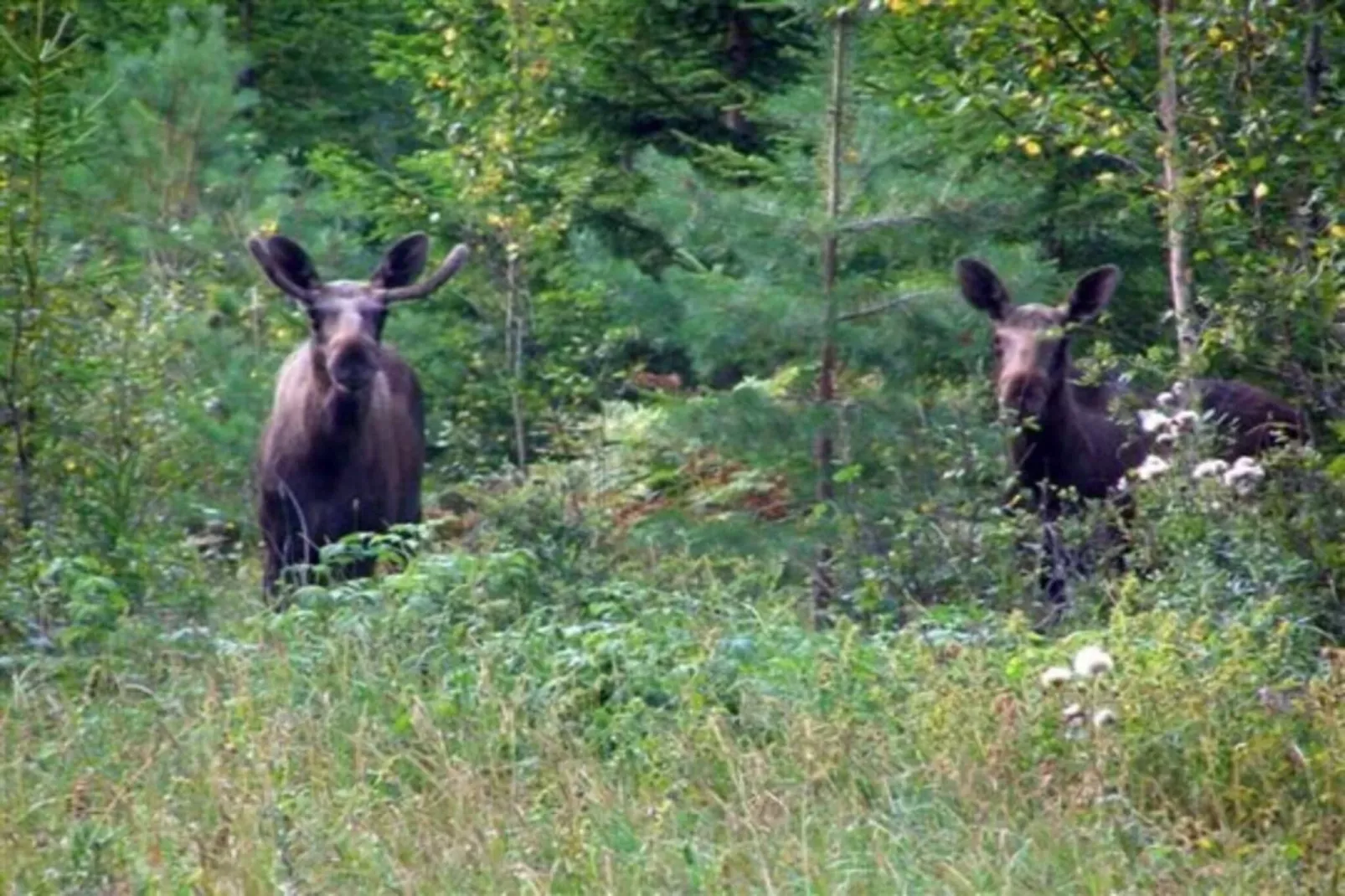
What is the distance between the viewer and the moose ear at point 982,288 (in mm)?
13742

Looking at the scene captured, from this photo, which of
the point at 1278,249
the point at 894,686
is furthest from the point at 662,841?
the point at 1278,249

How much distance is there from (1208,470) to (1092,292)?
404 cm

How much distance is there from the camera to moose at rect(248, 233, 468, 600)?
1359 cm

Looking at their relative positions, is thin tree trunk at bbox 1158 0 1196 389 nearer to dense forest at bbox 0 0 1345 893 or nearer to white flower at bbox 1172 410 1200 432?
dense forest at bbox 0 0 1345 893

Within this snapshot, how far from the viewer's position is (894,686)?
865 cm

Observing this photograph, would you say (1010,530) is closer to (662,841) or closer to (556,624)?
(556,624)

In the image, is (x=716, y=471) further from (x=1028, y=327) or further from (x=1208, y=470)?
(x=1208, y=470)

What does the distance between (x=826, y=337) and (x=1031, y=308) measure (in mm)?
1043

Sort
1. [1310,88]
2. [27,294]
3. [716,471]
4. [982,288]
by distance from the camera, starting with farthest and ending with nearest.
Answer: [716,471]
[982,288]
[27,294]
[1310,88]

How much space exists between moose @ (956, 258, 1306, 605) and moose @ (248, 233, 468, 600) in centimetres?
273

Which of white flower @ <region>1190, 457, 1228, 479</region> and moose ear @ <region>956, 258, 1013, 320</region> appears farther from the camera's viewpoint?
moose ear @ <region>956, 258, 1013, 320</region>

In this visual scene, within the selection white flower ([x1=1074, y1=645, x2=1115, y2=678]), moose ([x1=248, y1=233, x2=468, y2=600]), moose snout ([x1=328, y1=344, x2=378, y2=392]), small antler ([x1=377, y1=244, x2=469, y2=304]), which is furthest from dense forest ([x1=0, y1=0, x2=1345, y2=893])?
moose snout ([x1=328, y1=344, x2=378, y2=392])

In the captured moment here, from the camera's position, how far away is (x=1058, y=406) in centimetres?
1413

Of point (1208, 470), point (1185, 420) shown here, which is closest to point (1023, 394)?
point (1185, 420)
